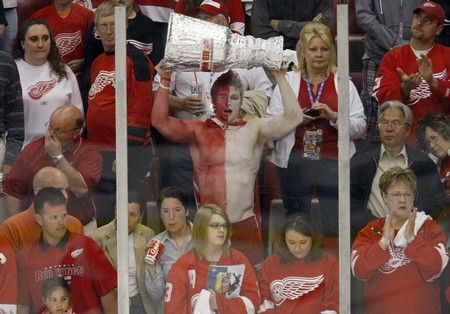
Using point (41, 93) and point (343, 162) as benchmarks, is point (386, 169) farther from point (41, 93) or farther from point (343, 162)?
point (41, 93)

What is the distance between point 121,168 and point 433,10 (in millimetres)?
1618

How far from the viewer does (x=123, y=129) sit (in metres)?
6.82

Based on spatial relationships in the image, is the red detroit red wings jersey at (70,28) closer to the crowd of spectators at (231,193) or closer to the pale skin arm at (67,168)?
the crowd of spectators at (231,193)

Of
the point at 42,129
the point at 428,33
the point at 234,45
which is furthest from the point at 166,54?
the point at 428,33

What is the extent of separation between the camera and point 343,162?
268 inches

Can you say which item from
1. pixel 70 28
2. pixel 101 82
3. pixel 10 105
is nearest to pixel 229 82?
pixel 101 82

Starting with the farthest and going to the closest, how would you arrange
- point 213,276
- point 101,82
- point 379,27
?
Answer: point 379,27 < point 101,82 < point 213,276

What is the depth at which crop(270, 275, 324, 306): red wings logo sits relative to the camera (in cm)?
695

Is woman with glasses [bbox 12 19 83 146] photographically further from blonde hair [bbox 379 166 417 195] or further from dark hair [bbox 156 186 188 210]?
blonde hair [bbox 379 166 417 195]

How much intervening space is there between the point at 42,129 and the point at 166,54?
28.5 inches

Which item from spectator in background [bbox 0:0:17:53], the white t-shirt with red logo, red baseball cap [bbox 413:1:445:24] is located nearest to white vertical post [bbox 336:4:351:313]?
red baseball cap [bbox 413:1:445:24]

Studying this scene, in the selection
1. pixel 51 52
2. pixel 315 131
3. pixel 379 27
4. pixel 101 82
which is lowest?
pixel 315 131

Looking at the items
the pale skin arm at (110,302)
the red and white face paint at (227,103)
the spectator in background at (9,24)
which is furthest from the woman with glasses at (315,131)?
the spectator in background at (9,24)

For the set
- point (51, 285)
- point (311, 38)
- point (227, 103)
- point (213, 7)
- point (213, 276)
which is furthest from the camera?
point (213, 7)
